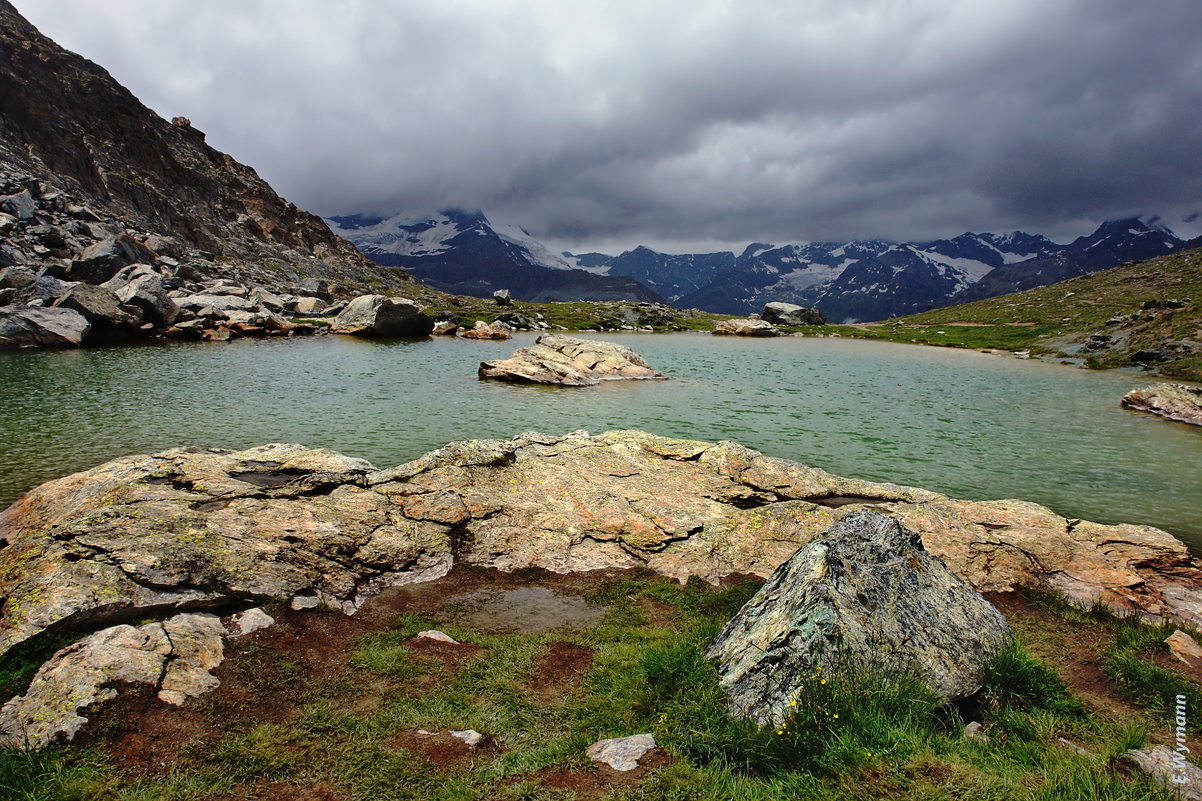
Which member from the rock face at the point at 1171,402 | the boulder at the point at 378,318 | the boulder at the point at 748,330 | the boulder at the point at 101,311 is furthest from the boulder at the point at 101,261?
the boulder at the point at 748,330

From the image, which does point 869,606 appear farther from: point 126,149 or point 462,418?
point 126,149

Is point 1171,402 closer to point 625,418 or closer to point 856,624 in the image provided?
point 625,418

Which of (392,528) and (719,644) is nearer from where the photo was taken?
(719,644)

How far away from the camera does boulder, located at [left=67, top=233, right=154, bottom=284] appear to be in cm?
8625

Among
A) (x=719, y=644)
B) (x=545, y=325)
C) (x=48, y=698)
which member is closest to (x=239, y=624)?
(x=48, y=698)

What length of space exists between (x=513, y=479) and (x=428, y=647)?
30.9ft

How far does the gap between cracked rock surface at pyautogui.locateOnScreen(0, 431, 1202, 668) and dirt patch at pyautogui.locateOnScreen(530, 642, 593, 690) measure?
4.39m

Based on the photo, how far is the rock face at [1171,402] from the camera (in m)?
46.9

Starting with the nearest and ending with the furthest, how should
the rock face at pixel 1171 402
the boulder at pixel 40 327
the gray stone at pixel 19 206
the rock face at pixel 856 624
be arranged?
the rock face at pixel 856 624, the rock face at pixel 1171 402, the boulder at pixel 40 327, the gray stone at pixel 19 206

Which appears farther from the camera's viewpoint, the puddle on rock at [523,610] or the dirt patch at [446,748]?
the puddle on rock at [523,610]

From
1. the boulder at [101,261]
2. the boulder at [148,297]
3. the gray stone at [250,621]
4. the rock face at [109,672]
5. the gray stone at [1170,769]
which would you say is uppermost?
the boulder at [101,261]

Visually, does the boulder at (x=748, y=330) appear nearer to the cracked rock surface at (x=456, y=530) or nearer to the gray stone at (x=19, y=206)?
the cracked rock surface at (x=456, y=530)

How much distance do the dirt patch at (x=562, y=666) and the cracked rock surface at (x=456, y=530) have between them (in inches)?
173

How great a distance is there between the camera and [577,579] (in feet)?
50.4
